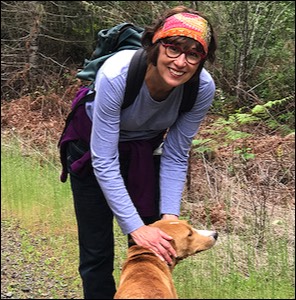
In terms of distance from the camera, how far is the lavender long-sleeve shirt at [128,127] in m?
2.89

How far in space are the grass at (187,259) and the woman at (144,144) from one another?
35.2 inches

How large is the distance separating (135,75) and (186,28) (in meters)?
0.37

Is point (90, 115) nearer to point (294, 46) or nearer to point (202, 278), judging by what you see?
point (202, 278)

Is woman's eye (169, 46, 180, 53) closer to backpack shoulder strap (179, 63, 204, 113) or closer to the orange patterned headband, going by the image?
the orange patterned headband

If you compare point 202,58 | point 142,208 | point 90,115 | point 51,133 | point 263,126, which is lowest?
point 51,133

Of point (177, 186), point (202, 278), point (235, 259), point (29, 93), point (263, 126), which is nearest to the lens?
point (177, 186)

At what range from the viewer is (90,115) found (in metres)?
3.21

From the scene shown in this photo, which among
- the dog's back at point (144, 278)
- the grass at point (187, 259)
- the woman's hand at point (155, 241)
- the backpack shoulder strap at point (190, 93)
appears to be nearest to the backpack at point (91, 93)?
the backpack shoulder strap at point (190, 93)

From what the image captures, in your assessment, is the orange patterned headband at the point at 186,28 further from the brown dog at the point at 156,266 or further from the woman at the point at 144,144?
the brown dog at the point at 156,266

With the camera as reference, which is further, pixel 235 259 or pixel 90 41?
pixel 90 41

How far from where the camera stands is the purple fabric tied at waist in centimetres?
329

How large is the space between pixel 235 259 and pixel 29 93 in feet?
30.3

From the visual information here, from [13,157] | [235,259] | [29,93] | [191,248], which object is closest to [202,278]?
[235,259]

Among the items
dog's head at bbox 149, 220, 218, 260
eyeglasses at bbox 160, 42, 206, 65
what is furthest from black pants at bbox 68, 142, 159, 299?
eyeglasses at bbox 160, 42, 206, 65
